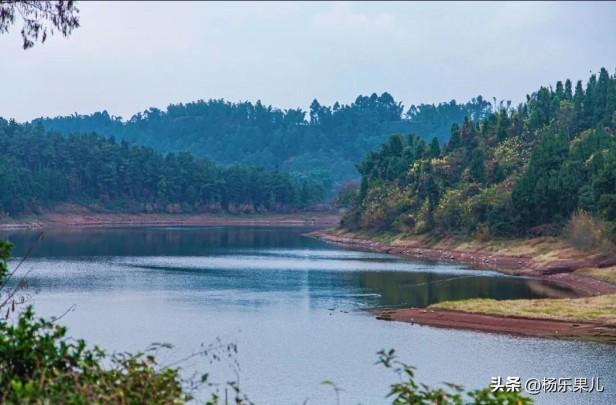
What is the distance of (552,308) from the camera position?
53.9m

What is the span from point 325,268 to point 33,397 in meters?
78.6

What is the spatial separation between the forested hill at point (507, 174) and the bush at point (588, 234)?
959mm

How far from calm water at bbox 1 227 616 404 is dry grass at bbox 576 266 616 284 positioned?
4199 millimetres

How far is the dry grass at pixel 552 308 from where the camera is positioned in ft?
167

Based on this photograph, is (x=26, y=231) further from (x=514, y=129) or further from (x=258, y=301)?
(x=258, y=301)

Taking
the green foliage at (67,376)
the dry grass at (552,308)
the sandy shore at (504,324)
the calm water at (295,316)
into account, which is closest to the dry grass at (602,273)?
the calm water at (295,316)

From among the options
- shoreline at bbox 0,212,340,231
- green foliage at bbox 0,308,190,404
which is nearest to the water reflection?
shoreline at bbox 0,212,340,231

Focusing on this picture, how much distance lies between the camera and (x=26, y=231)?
153 m

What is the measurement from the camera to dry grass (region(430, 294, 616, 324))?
5100 cm

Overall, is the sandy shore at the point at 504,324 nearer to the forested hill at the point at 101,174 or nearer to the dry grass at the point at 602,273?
the dry grass at the point at 602,273

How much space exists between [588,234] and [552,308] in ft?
105

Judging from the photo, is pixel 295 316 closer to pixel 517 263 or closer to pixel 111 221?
pixel 517 263

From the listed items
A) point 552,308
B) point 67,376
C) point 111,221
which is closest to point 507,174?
point 552,308

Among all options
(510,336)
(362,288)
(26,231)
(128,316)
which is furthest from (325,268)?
(26,231)
